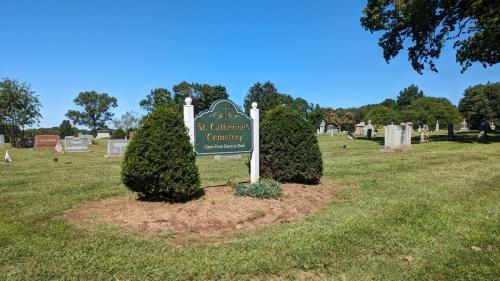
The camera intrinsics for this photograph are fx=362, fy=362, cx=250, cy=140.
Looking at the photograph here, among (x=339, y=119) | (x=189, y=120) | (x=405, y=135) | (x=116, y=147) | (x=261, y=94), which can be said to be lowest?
(x=116, y=147)

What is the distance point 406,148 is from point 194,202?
56.0 ft

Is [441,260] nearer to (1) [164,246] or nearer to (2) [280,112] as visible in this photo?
(1) [164,246]

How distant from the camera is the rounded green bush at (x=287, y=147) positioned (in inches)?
324

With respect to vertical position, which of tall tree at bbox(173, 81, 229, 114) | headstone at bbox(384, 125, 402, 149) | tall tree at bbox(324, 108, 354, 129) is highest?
tall tree at bbox(173, 81, 229, 114)

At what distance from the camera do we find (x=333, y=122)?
81.0 meters

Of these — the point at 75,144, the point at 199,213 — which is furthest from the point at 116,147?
the point at 199,213

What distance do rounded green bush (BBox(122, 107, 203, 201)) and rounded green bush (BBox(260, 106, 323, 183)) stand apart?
2296mm

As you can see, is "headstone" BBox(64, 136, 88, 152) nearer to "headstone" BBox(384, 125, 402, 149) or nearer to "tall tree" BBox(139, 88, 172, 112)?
"headstone" BBox(384, 125, 402, 149)

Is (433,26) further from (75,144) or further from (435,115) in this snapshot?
(435,115)

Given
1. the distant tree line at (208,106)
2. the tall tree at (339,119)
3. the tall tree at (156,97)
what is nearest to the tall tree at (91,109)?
the distant tree line at (208,106)

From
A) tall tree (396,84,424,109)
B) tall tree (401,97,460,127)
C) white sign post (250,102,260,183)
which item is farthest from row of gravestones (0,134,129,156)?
tall tree (396,84,424,109)

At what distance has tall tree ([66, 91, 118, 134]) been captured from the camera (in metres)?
106

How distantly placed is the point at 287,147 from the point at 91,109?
108786mm

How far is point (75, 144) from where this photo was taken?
2748 cm
